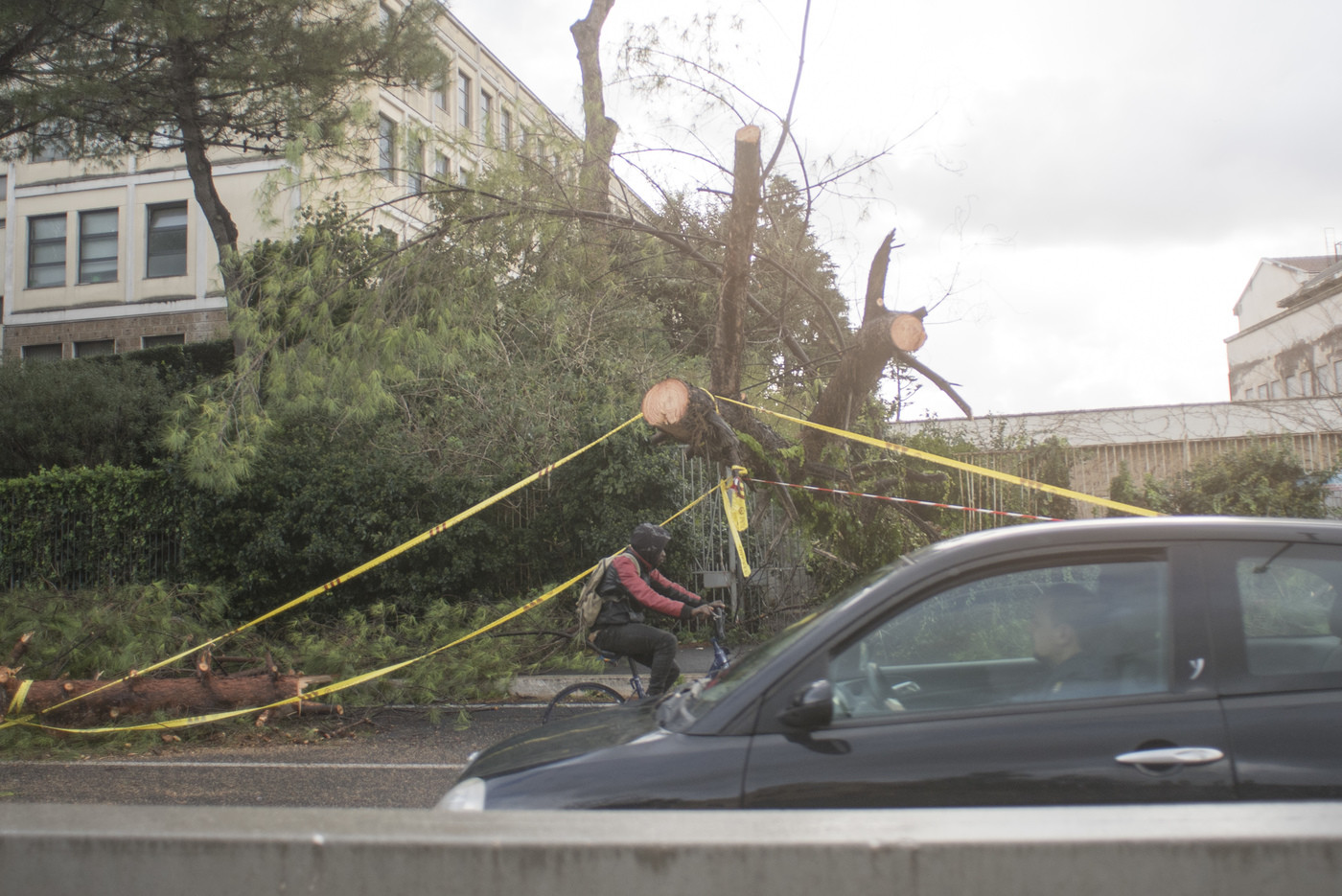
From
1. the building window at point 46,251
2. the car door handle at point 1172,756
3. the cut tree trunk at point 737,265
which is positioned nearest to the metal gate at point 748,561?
the cut tree trunk at point 737,265

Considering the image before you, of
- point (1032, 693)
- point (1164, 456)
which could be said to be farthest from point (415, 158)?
point (1032, 693)

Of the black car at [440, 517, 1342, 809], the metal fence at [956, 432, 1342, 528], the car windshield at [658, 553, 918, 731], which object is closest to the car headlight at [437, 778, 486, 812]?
the black car at [440, 517, 1342, 809]

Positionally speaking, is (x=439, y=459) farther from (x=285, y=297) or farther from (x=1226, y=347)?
(x=1226, y=347)

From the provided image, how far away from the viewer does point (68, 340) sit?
99.1 feet

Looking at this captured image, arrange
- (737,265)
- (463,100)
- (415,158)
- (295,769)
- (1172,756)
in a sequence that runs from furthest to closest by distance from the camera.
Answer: (463,100), (415,158), (737,265), (295,769), (1172,756)

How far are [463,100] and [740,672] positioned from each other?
35.4 meters

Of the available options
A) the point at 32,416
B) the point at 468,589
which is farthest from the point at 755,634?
the point at 32,416

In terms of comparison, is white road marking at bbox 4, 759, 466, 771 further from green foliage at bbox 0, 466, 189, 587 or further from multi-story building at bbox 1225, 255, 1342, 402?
multi-story building at bbox 1225, 255, 1342, 402

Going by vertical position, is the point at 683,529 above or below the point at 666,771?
above

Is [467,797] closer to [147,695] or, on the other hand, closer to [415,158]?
[147,695]

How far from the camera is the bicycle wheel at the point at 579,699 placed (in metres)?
7.34

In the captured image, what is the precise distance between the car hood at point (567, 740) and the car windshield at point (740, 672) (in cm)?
7

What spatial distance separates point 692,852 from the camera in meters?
1.79

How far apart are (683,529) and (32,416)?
13.0 meters
